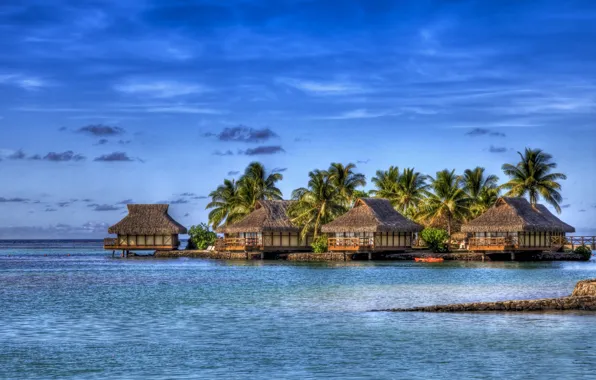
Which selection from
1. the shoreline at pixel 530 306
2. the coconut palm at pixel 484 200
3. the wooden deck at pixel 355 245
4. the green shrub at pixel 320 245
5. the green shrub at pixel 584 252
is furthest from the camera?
the coconut palm at pixel 484 200

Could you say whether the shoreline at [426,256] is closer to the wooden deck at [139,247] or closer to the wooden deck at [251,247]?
the wooden deck at [251,247]

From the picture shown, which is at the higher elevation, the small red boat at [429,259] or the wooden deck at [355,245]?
the wooden deck at [355,245]

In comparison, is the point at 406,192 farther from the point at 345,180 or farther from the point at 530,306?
the point at 530,306

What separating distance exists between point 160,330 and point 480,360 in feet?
31.0

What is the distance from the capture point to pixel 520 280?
150 feet

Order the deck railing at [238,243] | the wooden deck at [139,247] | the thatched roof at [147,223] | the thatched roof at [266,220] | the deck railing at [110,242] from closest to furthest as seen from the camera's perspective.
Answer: the thatched roof at [266,220] < the deck railing at [238,243] < the thatched roof at [147,223] < the wooden deck at [139,247] < the deck railing at [110,242]

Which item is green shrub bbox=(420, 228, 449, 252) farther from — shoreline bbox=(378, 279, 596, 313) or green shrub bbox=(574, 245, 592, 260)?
shoreline bbox=(378, 279, 596, 313)

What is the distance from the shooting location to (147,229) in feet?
276

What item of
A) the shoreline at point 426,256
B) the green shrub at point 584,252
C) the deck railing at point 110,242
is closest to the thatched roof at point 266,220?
the shoreline at point 426,256

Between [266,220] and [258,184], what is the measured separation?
355 inches

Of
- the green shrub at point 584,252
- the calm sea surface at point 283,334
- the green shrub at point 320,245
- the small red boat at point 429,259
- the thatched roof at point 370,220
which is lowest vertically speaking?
the calm sea surface at point 283,334

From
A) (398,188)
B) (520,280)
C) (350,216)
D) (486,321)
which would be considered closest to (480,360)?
(486,321)

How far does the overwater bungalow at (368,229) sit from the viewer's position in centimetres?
7075

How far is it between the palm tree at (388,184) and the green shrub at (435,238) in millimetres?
8485
